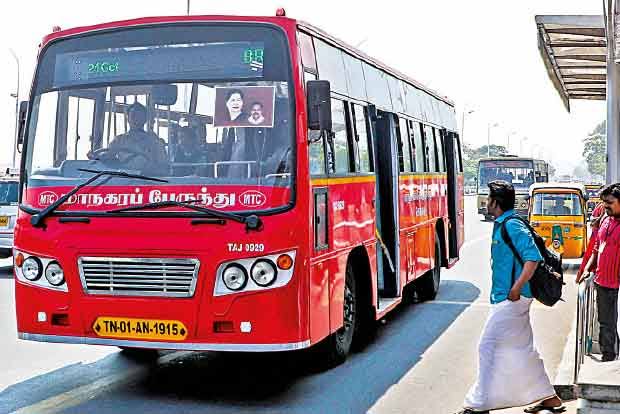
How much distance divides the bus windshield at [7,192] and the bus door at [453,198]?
24.8ft

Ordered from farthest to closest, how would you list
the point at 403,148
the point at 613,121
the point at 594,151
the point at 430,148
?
the point at 594,151 < the point at 613,121 < the point at 430,148 < the point at 403,148

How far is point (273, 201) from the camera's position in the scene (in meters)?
7.57

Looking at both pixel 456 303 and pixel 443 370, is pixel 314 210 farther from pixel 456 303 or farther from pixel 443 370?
pixel 456 303

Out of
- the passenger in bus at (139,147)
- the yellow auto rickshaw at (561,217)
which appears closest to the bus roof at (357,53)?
the passenger in bus at (139,147)

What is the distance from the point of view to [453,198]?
17.0m

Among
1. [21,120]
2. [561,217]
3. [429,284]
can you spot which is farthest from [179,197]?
[561,217]

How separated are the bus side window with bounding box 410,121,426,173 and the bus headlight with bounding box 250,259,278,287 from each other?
5.90 meters

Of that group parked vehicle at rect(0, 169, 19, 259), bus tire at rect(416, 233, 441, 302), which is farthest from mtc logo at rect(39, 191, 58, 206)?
parked vehicle at rect(0, 169, 19, 259)

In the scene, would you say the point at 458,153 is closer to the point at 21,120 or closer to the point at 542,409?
the point at 21,120

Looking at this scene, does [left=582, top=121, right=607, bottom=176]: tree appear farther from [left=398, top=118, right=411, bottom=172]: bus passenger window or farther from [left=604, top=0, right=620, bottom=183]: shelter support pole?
[left=398, top=118, right=411, bottom=172]: bus passenger window

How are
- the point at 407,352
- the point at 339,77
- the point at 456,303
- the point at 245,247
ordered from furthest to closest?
the point at 456,303, the point at 407,352, the point at 339,77, the point at 245,247

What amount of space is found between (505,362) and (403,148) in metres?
5.60

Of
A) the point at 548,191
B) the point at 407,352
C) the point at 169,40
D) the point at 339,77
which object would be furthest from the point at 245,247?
the point at 548,191

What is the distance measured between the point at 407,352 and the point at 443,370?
0.95 m
